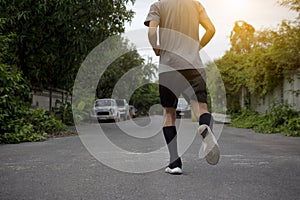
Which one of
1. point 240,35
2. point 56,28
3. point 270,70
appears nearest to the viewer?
point 56,28

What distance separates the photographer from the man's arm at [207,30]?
11.9 feet

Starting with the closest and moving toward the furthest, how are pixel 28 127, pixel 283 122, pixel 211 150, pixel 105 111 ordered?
pixel 211 150, pixel 28 127, pixel 283 122, pixel 105 111

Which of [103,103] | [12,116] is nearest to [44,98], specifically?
[103,103]

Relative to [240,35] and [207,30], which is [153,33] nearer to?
[207,30]

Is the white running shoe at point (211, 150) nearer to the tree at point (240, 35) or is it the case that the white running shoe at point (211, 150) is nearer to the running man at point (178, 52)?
the running man at point (178, 52)

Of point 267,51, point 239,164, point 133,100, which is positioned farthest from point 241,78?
point 133,100

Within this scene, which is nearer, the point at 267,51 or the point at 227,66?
the point at 267,51

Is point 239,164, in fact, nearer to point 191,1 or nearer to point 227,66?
point 191,1

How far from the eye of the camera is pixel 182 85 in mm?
3523

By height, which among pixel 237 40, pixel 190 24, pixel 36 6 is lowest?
pixel 190 24

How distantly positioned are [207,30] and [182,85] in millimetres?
634

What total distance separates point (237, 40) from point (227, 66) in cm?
891

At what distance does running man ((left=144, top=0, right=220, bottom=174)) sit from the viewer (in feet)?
11.4

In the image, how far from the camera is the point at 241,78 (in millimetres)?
16844
